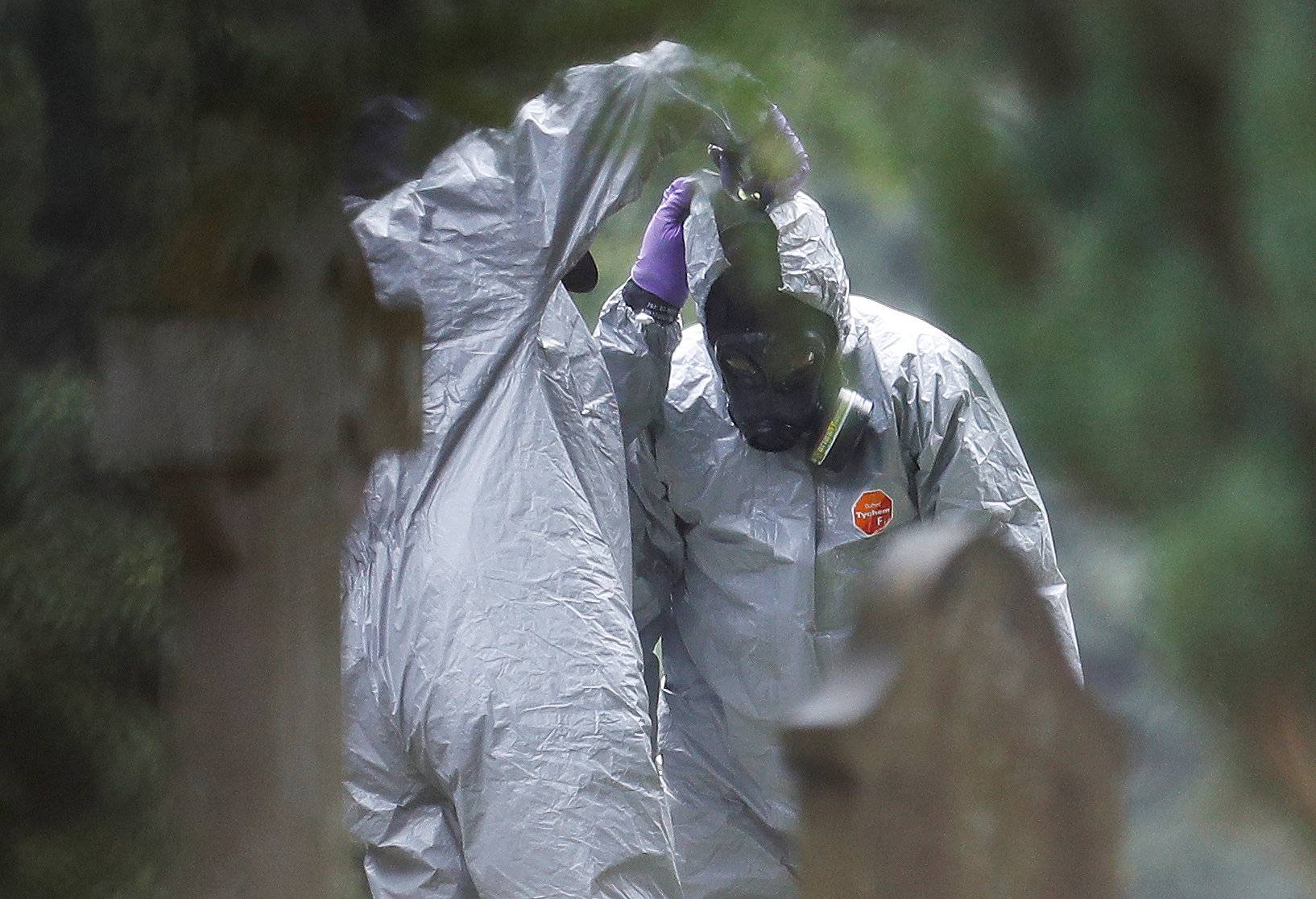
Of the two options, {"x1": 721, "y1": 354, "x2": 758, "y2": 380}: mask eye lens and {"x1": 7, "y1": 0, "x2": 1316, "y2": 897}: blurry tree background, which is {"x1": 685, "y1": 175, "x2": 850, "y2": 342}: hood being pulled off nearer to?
{"x1": 721, "y1": 354, "x2": 758, "y2": 380}: mask eye lens

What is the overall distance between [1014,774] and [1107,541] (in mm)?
245

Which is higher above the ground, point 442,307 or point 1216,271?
point 1216,271

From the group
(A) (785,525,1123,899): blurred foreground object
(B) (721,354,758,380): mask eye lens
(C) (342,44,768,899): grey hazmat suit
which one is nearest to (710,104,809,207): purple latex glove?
(C) (342,44,768,899): grey hazmat suit

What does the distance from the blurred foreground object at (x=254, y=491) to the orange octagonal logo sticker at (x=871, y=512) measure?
236 cm

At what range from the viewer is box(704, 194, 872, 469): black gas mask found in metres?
3.90

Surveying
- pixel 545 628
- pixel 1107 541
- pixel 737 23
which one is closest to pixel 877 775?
pixel 1107 541

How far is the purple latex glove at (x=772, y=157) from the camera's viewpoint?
182 cm

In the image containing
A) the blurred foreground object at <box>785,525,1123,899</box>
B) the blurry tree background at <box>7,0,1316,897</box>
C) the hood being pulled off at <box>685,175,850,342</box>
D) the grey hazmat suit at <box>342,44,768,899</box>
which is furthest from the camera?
the hood being pulled off at <box>685,175,850,342</box>

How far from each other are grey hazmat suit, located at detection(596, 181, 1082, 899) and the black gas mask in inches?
1.5

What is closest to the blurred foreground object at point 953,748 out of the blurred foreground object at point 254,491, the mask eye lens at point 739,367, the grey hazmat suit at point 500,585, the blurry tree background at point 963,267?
the blurry tree background at point 963,267

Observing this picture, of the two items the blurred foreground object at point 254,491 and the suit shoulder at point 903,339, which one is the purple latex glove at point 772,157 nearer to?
the blurred foreground object at point 254,491

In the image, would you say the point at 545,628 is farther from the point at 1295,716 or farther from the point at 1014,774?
the point at 1295,716

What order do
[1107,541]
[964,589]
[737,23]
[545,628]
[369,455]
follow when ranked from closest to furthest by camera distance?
[1107,541] < [964,589] < [737,23] < [369,455] < [545,628]

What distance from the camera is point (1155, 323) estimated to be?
3.86 ft
